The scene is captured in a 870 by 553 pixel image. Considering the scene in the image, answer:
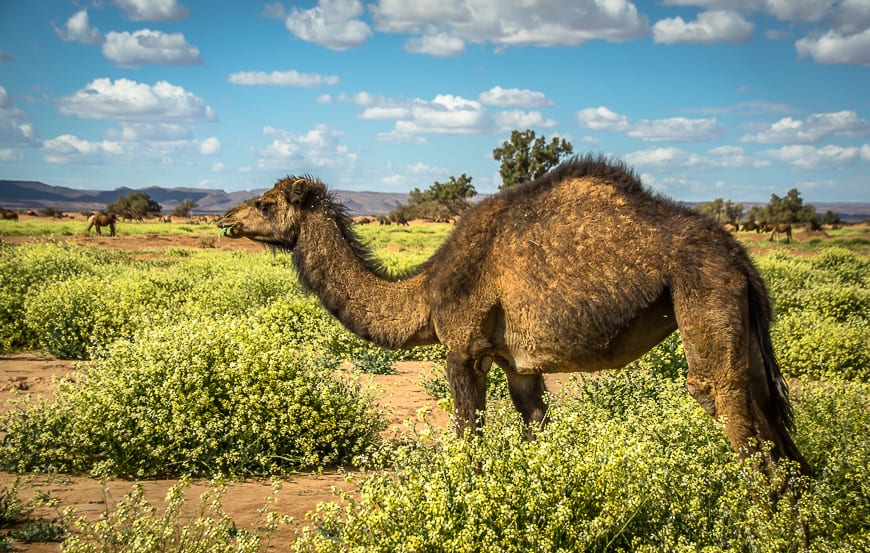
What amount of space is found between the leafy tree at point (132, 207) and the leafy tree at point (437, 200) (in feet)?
124

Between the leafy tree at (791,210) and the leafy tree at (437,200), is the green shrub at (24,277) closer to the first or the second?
the leafy tree at (437,200)

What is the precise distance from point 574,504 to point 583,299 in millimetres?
1902

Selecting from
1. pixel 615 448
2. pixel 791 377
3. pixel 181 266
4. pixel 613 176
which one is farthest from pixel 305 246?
pixel 181 266

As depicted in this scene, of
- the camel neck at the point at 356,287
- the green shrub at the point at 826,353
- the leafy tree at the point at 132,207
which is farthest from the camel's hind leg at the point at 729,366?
Answer: the leafy tree at the point at 132,207

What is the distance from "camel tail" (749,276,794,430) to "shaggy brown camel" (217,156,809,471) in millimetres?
10

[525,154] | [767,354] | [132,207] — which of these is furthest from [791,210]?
[767,354]

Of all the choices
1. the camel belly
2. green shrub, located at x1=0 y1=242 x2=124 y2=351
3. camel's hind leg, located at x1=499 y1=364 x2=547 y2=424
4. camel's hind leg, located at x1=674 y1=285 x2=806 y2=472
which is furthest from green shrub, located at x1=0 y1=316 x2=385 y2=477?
green shrub, located at x1=0 y1=242 x2=124 y2=351

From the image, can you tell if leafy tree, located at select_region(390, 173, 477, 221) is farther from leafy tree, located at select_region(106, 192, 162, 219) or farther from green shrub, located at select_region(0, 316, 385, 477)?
green shrub, located at select_region(0, 316, 385, 477)

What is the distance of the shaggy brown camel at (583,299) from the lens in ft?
18.7

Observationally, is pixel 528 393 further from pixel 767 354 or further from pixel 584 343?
pixel 767 354

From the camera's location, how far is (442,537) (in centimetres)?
417

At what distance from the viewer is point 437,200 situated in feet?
373

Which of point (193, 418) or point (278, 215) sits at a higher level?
point (278, 215)

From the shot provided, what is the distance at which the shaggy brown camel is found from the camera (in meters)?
5.70
